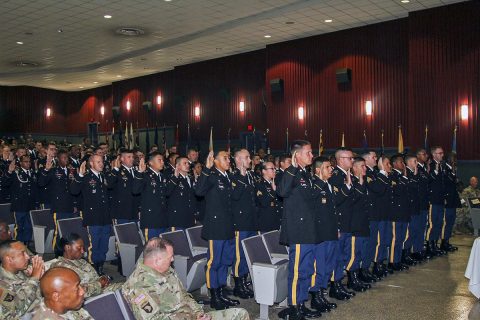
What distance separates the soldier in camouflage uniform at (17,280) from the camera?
2.85 meters

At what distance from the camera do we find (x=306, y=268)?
450 centimetres

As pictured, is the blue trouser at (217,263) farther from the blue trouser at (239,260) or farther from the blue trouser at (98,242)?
the blue trouser at (98,242)

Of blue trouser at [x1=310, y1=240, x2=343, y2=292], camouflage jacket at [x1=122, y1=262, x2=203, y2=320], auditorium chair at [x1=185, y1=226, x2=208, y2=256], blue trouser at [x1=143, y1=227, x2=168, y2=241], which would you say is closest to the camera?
camouflage jacket at [x1=122, y1=262, x2=203, y2=320]

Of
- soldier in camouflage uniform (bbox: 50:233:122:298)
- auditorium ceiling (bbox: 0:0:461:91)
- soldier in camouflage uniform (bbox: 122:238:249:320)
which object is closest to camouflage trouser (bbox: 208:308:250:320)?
soldier in camouflage uniform (bbox: 122:238:249:320)

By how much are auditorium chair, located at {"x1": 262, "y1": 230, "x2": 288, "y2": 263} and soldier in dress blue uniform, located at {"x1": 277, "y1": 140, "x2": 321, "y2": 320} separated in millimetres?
533

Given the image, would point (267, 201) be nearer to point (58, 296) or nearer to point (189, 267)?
point (189, 267)

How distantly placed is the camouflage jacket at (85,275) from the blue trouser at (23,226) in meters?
4.90

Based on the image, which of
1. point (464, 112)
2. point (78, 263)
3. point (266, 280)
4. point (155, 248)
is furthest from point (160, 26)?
point (155, 248)

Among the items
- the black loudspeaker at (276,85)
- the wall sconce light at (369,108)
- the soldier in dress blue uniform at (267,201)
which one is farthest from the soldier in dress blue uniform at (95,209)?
the black loudspeaker at (276,85)

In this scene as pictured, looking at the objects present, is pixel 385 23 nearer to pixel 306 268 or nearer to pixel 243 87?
pixel 243 87

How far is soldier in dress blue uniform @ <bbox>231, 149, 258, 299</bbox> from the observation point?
5336mm

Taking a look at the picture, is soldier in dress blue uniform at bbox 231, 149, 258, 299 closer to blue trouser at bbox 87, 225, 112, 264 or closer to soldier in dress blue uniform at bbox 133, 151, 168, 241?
soldier in dress blue uniform at bbox 133, 151, 168, 241

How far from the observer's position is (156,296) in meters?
3.03

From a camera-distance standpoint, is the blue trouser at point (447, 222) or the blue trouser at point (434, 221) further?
the blue trouser at point (447, 222)
